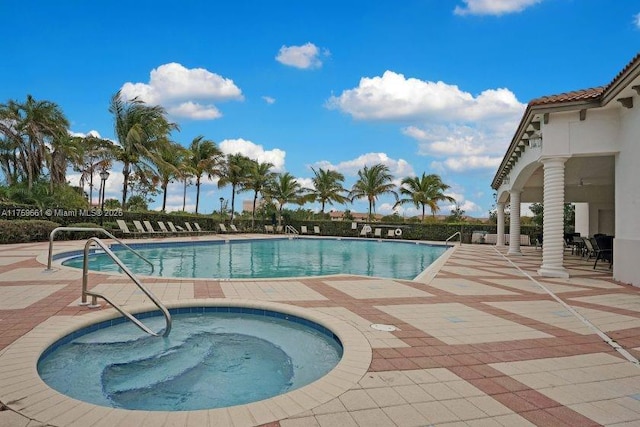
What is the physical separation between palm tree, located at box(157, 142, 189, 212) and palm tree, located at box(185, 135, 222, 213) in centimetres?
174

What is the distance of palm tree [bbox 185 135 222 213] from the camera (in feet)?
109

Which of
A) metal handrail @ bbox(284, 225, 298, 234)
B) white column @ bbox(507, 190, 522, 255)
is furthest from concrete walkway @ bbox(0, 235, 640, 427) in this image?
metal handrail @ bbox(284, 225, 298, 234)

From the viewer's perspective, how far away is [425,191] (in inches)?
1328

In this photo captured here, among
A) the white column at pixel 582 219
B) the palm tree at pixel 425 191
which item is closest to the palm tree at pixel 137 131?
the palm tree at pixel 425 191

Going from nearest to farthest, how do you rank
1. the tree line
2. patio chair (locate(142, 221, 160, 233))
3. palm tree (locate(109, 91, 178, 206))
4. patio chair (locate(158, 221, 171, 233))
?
patio chair (locate(142, 221, 160, 233))
patio chair (locate(158, 221, 171, 233))
the tree line
palm tree (locate(109, 91, 178, 206))

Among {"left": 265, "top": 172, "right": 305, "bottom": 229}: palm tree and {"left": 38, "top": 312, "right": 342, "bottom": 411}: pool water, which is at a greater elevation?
{"left": 265, "top": 172, "right": 305, "bottom": 229}: palm tree

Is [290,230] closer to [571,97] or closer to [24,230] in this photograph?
[24,230]

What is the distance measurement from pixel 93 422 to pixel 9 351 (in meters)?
1.95

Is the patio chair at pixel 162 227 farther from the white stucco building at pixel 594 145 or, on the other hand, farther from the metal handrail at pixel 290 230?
the white stucco building at pixel 594 145

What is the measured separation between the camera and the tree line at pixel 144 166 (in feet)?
80.7

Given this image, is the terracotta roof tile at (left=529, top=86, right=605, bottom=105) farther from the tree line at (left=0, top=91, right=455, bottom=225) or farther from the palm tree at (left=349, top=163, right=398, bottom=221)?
the palm tree at (left=349, top=163, right=398, bottom=221)

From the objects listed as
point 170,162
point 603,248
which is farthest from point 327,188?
point 603,248

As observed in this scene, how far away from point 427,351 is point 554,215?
764cm

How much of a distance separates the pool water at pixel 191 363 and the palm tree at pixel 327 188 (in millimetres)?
30109
